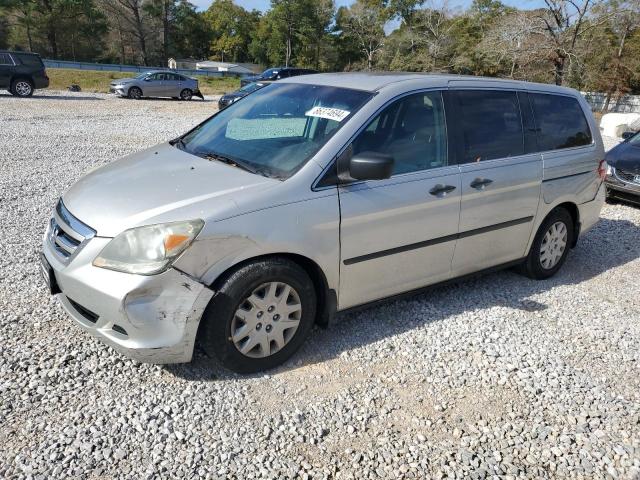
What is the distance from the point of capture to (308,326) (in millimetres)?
3410

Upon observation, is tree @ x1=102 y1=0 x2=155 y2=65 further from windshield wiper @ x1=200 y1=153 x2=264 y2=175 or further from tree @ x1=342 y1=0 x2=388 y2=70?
windshield wiper @ x1=200 y1=153 x2=264 y2=175

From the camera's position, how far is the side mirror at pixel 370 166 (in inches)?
126

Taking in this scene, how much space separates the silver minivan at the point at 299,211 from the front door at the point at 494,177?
0.02m

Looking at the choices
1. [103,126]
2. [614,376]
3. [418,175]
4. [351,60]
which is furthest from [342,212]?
[351,60]

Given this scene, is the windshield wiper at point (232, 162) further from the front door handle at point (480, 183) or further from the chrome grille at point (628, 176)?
the chrome grille at point (628, 176)


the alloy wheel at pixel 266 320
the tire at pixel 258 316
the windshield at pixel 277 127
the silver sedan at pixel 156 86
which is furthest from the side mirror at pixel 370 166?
the silver sedan at pixel 156 86

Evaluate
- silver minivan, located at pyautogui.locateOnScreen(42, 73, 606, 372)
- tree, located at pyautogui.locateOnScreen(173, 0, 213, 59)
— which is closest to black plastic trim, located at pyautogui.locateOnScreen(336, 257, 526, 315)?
silver minivan, located at pyautogui.locateOnScreen(42, 73, 606, 372)

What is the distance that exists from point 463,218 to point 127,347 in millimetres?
2580

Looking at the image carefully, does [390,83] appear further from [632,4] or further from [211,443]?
[632,4]

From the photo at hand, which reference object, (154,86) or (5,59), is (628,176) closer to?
(5,59)

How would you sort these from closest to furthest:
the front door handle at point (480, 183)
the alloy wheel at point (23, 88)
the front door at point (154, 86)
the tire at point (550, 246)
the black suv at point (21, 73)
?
the front door handle at point (480, 183) < the tire at point (550, 246) < the black suv at point (21, 73) < the alloy wheel at point (23, 88) < the front door at point (154, 86)

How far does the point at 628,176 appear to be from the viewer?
26.7ft

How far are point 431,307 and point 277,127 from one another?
1.94 meters

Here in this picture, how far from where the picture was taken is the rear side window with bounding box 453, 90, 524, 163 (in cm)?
405
